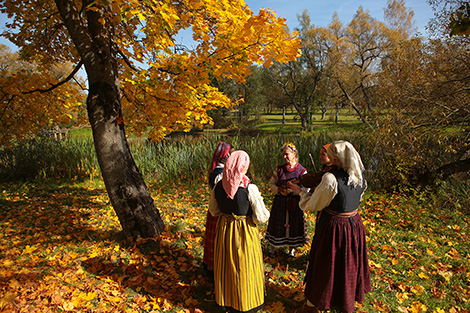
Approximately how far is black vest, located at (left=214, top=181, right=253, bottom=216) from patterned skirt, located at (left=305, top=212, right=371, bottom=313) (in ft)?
2.49

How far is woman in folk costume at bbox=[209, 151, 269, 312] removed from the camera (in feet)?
7.61

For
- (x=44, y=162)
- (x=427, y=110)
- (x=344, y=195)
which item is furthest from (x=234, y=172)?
(x=44, y=162)

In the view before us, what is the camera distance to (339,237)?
2379mm

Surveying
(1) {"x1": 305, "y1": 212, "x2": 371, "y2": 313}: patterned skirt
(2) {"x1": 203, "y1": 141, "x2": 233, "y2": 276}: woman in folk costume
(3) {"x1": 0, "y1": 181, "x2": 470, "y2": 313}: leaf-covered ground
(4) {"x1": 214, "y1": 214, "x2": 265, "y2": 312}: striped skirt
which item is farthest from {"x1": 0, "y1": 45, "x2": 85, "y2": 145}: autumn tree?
(1) {"x1": 305, "y1": 212, "x2": 371, "y2": 313}: patterned skirt

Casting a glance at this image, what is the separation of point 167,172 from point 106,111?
13.7ft

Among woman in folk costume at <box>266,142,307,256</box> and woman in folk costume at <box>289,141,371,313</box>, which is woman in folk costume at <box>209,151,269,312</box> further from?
woman in folk costume at <box>266,142,307,256</box>

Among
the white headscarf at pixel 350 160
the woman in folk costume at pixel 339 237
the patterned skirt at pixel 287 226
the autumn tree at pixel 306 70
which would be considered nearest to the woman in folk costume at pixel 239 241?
the woman in folk costume at pixel 339 237

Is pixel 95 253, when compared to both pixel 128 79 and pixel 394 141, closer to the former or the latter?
pixel 128 79

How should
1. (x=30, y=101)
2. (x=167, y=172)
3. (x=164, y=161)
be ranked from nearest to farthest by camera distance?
(x=30, y=101) → (x=167, y=172) → (x=164, y=161)

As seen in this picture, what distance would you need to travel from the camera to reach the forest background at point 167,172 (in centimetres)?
282

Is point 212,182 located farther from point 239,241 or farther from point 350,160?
point 350,160

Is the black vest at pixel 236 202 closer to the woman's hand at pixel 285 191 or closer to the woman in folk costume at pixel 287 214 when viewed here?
the woman's hand at pixel 285 191

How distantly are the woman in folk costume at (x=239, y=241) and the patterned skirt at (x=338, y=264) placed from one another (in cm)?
55

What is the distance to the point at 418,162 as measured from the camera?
6.32m
